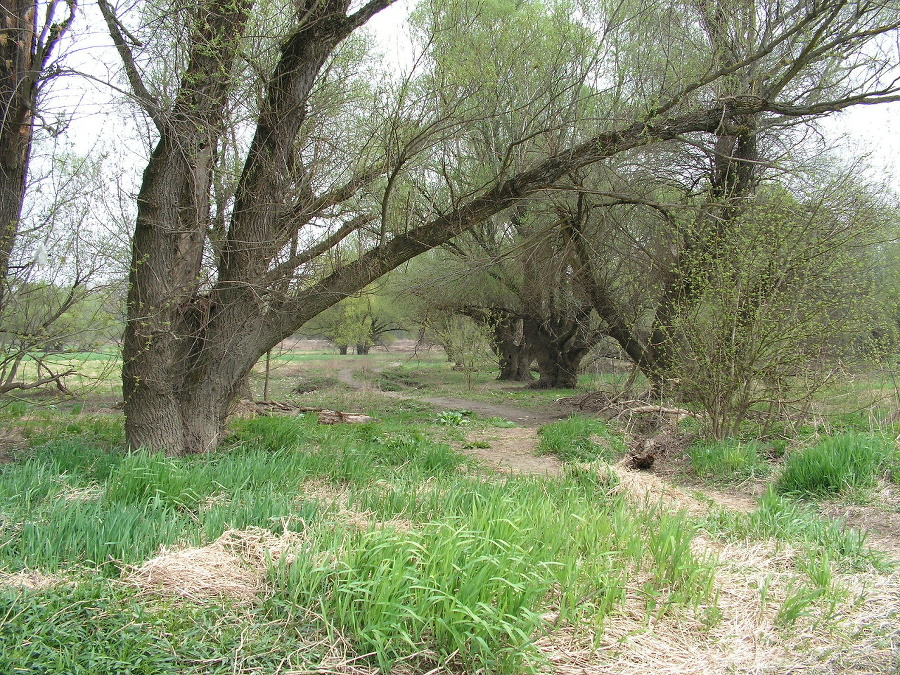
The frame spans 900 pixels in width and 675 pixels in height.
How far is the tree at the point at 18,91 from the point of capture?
5.00m

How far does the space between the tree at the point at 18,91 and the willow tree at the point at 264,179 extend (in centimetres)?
61

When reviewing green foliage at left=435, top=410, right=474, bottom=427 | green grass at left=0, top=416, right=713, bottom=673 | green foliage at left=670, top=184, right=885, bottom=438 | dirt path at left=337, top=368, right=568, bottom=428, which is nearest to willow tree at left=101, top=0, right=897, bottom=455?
green foliage at left=670, top=184, right=885, bottom=438

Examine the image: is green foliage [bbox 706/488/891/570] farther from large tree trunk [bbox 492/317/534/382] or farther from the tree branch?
large tree trunk [bbox 492/317/534/382]

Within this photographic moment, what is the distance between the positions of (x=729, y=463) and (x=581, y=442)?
7.09 feet

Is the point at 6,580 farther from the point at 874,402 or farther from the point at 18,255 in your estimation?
the point at 874,402

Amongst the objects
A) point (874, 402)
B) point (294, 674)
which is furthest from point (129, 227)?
point (874, 402)

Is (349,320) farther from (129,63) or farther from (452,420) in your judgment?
(129,63)

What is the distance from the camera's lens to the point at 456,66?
632 centimetres

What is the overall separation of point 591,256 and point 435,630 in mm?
10077

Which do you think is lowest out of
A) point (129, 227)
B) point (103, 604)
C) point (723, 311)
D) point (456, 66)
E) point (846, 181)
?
point (103, 604)

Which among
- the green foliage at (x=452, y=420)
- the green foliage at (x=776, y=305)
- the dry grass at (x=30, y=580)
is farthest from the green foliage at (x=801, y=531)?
the green foliage at (x=452, y=420)

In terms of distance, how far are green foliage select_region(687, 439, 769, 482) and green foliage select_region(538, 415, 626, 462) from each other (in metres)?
1.05

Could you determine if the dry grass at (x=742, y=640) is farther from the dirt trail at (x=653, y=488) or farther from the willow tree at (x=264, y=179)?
the willow tree at (x=264, y=179)

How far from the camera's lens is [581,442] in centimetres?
804
